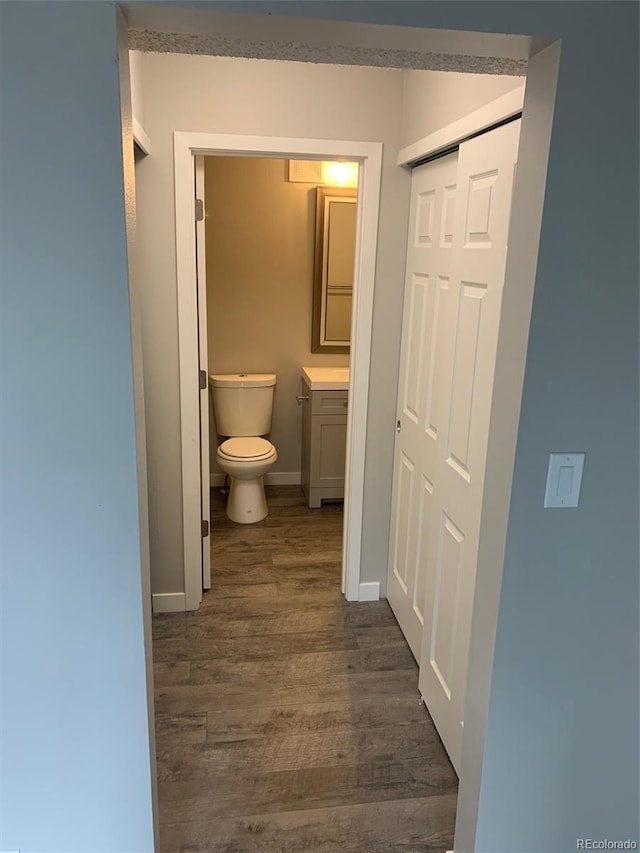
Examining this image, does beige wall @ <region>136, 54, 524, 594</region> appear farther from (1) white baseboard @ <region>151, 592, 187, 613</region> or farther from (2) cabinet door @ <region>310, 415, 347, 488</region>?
(2) cabinet door @ <region>310, 415, 347, 488</region>

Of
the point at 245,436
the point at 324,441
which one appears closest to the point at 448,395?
the point at 324,441

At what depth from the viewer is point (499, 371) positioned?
130 cm

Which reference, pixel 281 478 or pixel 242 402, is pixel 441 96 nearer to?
Result: pixel 242 402

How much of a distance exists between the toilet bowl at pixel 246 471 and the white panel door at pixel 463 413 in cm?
155

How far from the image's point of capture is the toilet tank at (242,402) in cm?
381

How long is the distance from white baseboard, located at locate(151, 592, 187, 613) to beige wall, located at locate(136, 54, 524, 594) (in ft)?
0.35

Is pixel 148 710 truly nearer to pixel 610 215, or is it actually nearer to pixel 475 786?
pixel 475 786

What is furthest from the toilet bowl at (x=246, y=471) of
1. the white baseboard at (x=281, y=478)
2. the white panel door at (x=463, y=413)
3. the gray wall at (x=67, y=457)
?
the gray wall at (x=67, y=457)

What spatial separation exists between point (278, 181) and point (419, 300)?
71.3 inches

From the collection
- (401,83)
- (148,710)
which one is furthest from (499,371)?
(401,83)

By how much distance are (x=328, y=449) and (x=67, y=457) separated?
9.23 ft

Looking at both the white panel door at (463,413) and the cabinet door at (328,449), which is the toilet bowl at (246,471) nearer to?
the cabinet door at (328,449)

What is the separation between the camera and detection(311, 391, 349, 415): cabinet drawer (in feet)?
12.3

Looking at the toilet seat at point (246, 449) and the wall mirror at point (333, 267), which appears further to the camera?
the wall mirror at point (333, 267)
